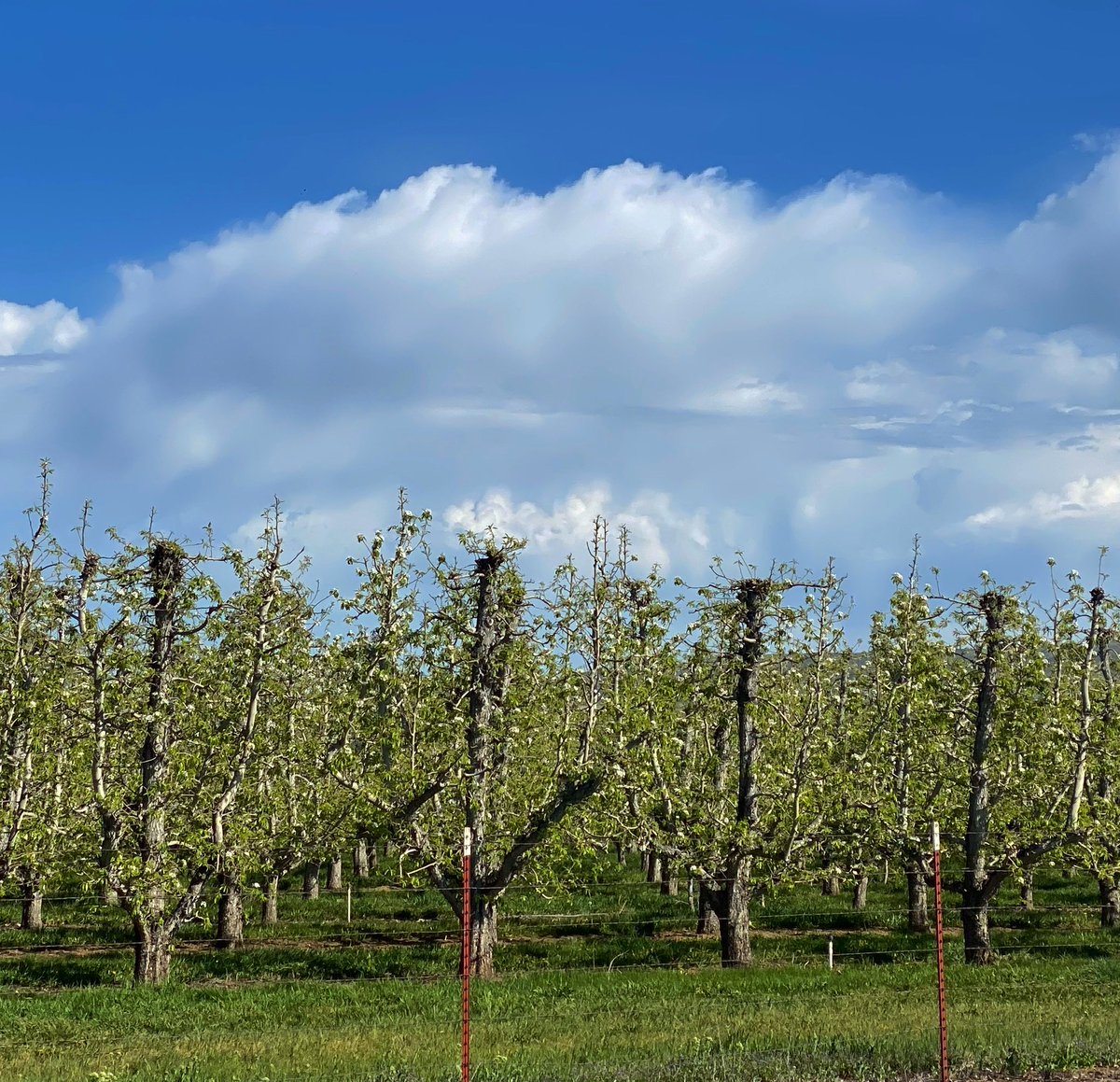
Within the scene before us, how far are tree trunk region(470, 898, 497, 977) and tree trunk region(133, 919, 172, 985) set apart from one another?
5895 mm

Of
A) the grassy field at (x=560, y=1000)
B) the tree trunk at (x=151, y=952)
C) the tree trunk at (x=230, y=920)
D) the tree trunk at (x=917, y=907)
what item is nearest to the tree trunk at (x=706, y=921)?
the grassy field at (x=560, y=1000)

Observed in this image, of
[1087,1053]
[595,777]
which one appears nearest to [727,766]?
[595,777]

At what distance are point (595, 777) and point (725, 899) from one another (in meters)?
4.61

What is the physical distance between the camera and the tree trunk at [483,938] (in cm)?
2334

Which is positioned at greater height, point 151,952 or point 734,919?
point 734,919

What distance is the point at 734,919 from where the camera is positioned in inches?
975

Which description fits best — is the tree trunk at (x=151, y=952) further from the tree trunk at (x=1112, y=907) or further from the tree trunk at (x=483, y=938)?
the tree trunk at (x=1112, y=907)

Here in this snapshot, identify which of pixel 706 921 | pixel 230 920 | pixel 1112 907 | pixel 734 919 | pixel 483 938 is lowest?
pixel 706 921

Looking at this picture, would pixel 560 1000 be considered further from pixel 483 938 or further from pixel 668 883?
pixel 668 883

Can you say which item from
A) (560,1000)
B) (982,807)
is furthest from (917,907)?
(560,1000)

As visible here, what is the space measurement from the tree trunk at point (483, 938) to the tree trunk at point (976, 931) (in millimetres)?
10103

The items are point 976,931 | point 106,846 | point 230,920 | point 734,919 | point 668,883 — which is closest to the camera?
point 106,846

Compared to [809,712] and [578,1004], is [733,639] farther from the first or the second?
[578,1004]

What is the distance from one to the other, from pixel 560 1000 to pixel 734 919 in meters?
5.99
